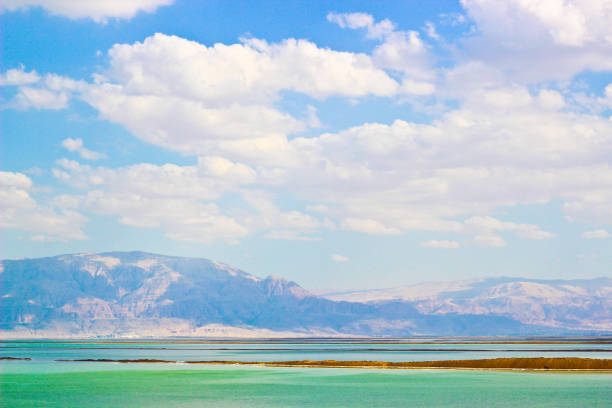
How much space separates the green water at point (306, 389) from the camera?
70.8 metres

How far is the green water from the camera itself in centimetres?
7081

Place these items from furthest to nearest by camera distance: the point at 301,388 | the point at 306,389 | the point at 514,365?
the point at 514,365, the point at 301,388, the point at 306,389

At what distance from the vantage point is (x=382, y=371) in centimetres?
10994

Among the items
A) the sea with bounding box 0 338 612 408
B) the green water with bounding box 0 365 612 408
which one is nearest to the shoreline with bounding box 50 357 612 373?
the sea with bounding box 0 338 612 408

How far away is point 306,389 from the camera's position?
8481 centimetres

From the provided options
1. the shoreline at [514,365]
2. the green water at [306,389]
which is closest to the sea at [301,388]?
the green water at [306,389]

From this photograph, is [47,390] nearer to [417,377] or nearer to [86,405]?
[86,405]

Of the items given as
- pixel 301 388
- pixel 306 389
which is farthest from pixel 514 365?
pixel 306 389

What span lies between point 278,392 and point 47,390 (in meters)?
25.0

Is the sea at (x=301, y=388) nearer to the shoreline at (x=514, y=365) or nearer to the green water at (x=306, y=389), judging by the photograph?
the green water at (x=306, y=389)

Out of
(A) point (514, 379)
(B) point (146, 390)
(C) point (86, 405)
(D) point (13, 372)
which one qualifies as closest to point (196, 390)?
(B) point (146, 390)

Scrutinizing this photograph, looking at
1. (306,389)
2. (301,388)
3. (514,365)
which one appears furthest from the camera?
(514,365)

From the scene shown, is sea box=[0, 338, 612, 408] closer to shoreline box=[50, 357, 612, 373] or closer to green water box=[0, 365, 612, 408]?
green water box=[0, 365, 612, 408]

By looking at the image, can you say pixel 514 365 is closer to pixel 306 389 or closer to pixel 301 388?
pixel 301 388
